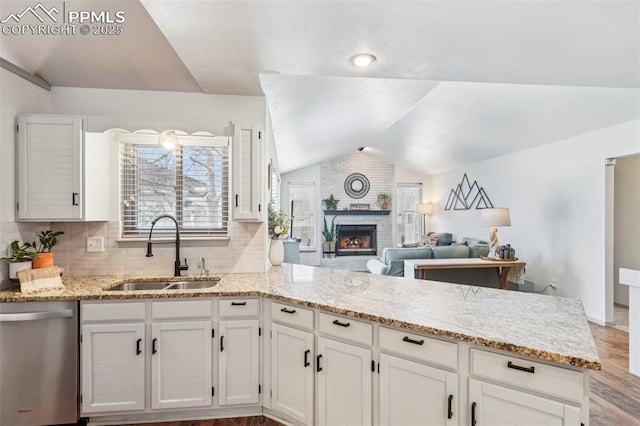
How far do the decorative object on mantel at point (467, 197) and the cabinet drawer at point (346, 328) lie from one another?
5.88 metres

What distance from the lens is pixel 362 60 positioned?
2.08 m

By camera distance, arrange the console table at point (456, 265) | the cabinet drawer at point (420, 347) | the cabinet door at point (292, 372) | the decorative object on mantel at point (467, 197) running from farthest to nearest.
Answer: the decorative object on mantel at point (467, 197)
the console table at point (456, 265)
the cabinet door at point (292, 372)
the cabinet drawer at point (420, 347)

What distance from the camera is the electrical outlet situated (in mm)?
2652

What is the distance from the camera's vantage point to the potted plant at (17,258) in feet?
7.20

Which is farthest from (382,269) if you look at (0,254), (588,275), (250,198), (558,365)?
(0,254)

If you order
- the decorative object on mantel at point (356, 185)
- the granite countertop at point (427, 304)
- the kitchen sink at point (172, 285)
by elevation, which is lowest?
the kitchen sink at point (172, 285)

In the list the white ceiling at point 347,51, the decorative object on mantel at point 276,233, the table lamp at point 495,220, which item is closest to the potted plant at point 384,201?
the table lamp at point 495,220

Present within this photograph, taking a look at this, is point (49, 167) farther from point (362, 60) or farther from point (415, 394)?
point (415, 394)

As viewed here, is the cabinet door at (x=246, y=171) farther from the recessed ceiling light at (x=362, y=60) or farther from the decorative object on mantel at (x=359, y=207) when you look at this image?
the decorative object on mantel at (x=359, y=207)

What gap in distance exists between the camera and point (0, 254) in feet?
7.33

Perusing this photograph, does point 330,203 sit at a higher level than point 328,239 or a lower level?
higher

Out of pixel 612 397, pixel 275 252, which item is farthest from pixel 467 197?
pixel 275 252

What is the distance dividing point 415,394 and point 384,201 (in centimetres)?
769

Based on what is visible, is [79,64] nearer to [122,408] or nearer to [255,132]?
[255,132]
